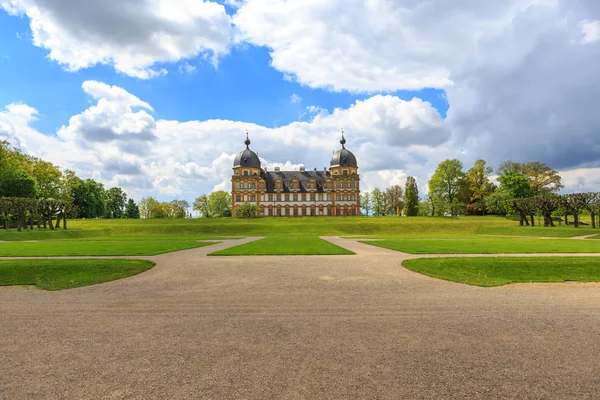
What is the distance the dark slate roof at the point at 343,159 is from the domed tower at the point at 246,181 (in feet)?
74.8

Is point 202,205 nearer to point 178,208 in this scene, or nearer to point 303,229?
point 178,208

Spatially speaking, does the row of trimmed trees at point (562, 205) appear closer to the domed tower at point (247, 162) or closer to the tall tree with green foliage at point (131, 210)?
the domed tower at point (247, 162)

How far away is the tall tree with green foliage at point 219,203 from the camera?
132 m

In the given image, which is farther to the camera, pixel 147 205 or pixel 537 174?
pixel 147 205

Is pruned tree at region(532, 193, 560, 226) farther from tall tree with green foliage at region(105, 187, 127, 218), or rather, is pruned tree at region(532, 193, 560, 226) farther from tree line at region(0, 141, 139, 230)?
tall tree with green foliage at region(105, 187, 127, 218)

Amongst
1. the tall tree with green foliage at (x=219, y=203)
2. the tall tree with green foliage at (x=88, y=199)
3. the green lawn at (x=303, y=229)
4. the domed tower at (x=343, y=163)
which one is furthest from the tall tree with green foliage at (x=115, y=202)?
the domed tower at (x=343, y=163)

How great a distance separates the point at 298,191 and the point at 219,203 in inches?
1583

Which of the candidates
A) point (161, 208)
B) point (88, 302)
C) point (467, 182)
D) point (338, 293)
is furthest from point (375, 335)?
point (161, 208)

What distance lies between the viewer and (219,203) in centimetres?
13375

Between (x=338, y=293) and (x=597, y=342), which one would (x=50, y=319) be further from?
(x=597, y=342)

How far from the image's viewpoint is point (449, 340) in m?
7.40

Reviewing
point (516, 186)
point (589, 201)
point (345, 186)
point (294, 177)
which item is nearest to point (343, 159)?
point (345, 186)

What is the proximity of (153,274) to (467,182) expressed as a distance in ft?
333

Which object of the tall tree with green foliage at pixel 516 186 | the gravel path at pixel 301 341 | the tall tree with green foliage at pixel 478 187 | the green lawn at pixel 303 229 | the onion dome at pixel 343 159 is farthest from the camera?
the onion dome at pixel 343 159
